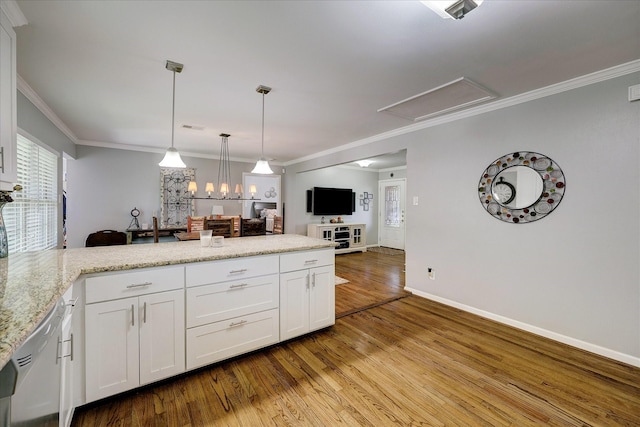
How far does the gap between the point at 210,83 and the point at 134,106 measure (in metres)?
1.29

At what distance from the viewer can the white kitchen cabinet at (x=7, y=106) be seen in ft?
4.82

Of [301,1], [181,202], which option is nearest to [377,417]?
[301,1]

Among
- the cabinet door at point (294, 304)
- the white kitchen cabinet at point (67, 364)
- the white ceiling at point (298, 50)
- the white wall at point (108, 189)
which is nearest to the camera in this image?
the white kitchen cabinet at point (67, 364)

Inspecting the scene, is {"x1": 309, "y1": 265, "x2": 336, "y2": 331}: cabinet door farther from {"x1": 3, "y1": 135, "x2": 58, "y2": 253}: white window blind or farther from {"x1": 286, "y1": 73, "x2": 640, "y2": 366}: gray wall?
{"x1": 3, "y1": 135, "x2": 58, "y2": 253}: white window blind

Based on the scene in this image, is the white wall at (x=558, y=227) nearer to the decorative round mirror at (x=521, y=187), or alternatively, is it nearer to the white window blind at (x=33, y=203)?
the decorative round mirror at (x=521, y=187)

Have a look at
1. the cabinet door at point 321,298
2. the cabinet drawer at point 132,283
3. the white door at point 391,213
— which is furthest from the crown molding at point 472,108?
the white door at point 391,213

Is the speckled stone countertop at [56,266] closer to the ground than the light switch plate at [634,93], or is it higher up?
closer to the ground

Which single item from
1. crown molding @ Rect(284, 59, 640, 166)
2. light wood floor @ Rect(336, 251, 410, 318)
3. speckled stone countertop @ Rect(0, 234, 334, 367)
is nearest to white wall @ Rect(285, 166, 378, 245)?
light wood floor @ Rect(336, 251, 410, 318)

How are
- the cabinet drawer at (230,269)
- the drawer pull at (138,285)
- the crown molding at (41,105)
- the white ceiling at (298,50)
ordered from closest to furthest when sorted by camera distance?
the white ceiling at (298,50), the drawer pull at (138,285), the cabinet drawer at (230,269), the crown molding at (41,105)

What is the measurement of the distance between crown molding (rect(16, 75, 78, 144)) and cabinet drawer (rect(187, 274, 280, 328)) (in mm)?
2624

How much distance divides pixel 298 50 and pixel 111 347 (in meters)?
2.36

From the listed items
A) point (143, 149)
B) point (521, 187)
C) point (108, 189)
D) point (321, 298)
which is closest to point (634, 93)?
point (521, 187)

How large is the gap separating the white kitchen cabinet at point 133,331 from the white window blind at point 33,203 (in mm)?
1895

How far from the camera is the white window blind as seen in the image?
2.71m
